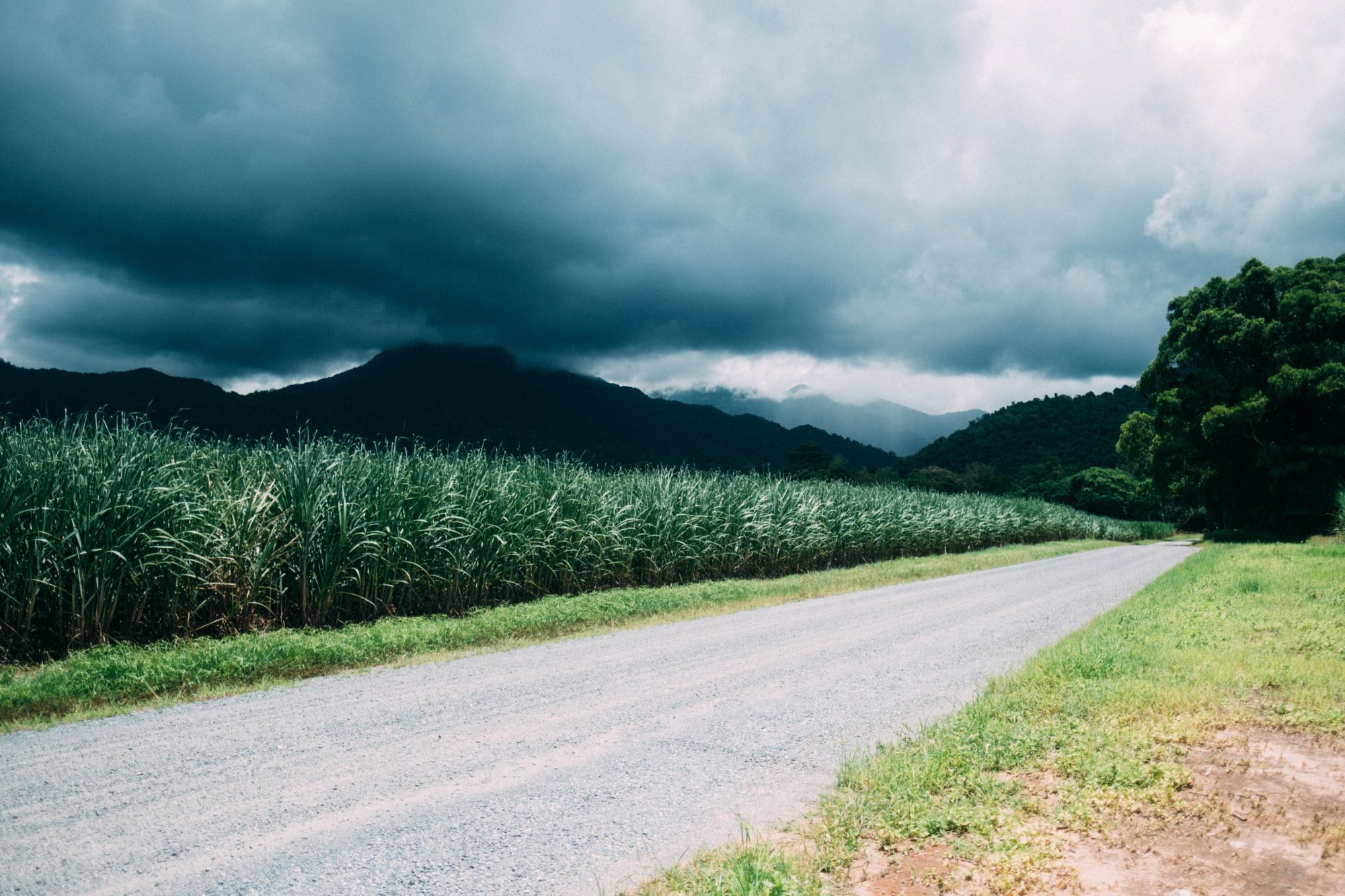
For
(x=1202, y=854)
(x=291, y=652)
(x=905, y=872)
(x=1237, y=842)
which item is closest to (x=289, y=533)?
(x=291, y=652)

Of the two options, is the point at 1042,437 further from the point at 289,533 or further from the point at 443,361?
the point at 289,533

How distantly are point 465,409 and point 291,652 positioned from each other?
210 feet

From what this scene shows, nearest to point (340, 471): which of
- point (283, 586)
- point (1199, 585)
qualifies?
point (283, 586)

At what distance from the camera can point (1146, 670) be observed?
563 cm

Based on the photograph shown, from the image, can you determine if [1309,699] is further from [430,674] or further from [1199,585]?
[1199,585]

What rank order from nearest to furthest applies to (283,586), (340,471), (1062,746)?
(1062,746), (283,586), (340,471)

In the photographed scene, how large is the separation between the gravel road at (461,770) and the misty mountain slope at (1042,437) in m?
73.1

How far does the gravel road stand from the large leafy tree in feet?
92.7

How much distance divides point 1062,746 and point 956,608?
677 centimetres

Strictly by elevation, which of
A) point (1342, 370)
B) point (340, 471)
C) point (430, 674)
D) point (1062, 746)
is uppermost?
point (1342, 370)

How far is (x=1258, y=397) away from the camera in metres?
26.5

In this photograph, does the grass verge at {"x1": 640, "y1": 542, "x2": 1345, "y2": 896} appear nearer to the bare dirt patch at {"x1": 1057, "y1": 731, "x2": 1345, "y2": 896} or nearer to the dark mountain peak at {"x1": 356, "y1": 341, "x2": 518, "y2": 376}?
the bare dirt patch at {"x1": 1057, "y1": 731, "x2": 1345, "y2": 896}

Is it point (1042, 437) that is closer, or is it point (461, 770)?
point (461, 770)

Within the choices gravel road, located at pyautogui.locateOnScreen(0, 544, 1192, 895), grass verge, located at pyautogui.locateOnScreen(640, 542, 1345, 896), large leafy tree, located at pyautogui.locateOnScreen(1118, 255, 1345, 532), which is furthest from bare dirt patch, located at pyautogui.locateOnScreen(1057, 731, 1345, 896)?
large leafy tree, located at pyautogui.locateOnScreen(1118, 255, 1345, 532)
